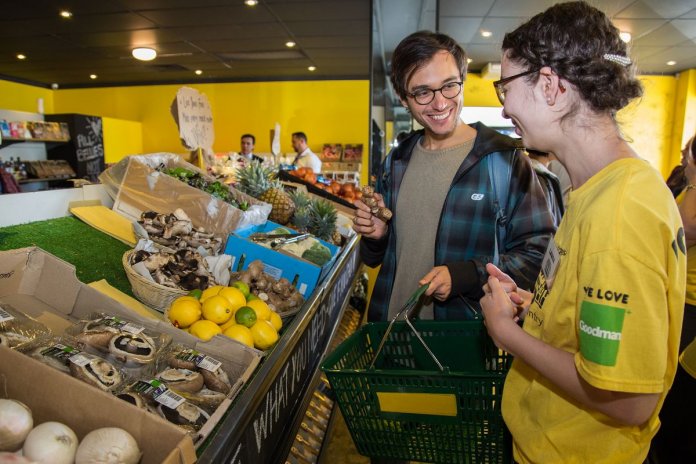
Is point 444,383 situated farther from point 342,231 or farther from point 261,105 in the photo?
A: point 261,105

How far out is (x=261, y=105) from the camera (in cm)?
1187

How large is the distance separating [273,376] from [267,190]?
220cm

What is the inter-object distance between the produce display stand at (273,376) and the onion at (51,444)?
24 centimetres

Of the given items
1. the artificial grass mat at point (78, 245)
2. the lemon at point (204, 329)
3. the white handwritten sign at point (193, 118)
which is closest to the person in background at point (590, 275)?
the lemon at point (204, 329)

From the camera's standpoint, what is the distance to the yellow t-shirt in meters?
0.73

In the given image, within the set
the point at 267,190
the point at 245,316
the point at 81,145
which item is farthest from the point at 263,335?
the point at 81,145

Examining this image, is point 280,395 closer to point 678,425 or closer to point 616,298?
point 616,298

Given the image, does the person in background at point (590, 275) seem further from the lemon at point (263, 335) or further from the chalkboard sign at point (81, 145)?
the chalkboard sign at point (81, 145)

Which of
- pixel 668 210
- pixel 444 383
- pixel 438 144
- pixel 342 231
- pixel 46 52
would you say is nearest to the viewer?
pixel 668 210

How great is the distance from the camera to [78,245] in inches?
87.1

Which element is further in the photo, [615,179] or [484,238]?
[484,238]

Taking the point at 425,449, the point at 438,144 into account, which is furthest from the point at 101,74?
the point at 425,449

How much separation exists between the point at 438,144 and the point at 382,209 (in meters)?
0.35

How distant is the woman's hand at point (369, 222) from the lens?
1.85 meters
